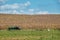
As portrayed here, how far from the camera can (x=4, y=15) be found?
62.6 m

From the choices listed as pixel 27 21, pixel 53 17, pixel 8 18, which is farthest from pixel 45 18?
pixel 8 18

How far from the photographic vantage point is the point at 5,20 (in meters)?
58.0

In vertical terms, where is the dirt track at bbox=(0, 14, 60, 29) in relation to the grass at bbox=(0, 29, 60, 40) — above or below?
above

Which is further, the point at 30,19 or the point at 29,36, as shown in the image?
the point at 30,19

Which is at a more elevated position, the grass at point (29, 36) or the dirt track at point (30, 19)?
the dirt track at point (30, 19)

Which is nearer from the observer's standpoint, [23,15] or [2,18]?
[2,18]

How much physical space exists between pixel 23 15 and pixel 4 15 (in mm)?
6271

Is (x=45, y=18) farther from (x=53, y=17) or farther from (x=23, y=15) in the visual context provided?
(x=23, y=15)

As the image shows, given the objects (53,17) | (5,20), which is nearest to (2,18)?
(5,20)

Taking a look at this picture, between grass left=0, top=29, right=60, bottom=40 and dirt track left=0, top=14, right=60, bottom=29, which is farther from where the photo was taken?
dirt track left=0, top=14, right=60, bottom=29

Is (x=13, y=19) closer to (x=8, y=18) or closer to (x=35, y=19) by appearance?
(x=8, y=18)

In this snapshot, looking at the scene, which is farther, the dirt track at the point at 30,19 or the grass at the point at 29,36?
the dirt track at the point at 30,19

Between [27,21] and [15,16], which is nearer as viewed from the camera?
[27,21]

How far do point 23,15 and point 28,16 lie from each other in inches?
69.6
